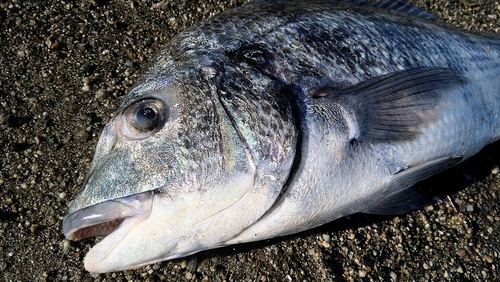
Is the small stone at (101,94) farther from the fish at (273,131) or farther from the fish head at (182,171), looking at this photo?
the fish head at (182,171)

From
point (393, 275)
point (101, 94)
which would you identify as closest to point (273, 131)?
point (393, 275)

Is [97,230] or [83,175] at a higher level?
[97,230]

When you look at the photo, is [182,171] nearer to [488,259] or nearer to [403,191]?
[403,191]

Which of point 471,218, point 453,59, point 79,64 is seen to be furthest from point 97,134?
point 471,218

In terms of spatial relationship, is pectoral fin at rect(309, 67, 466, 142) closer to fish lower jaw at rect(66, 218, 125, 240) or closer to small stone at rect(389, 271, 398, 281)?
small stone at rect(389, 271, 398, 281)

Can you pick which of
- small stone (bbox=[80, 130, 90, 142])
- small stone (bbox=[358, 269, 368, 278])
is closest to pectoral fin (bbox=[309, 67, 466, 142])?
small stone (bbox=[358, 269, 368, 278])
